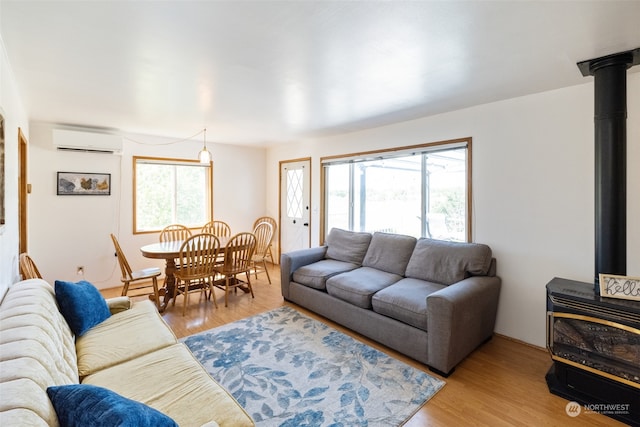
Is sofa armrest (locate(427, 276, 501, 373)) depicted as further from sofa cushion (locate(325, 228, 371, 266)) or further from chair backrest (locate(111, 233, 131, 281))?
chair backrest (locate(111, 233, 131, 281))

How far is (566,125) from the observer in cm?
258

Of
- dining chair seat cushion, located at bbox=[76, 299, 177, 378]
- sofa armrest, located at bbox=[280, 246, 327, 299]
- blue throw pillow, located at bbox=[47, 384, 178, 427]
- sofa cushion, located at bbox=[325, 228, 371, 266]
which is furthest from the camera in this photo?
sofa cushion, located at bbox=[325, 228, 371, 266]

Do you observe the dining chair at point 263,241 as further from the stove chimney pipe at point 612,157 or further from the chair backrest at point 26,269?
the stove chimney pipe at point 612,157

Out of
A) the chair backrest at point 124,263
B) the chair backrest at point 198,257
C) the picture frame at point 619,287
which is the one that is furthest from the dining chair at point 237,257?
the picture frame at point 619,287

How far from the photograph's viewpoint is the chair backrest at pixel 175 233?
15.6 feet

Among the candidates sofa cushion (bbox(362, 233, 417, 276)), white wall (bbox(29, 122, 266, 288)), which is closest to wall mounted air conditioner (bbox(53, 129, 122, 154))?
white wall (bbox(29, 122, 266, 288))

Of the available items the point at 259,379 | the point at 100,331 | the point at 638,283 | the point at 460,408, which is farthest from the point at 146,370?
the point at 638,283

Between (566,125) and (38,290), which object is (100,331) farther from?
(566,125)

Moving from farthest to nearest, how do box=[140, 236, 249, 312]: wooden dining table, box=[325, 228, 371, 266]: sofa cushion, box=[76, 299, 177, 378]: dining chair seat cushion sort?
1. box=[325, 228, 371, 266]: sofa cushion
2. box=[140, 236, 249, 312]: wooden dining table
3. box=[76, 299, 177, 378]: dining chair seat cushion

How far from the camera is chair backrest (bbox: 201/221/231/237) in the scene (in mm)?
5213

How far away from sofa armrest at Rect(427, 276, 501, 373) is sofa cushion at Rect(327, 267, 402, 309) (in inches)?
27.0

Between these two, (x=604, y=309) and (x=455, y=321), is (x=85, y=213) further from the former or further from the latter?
(x=604, y=309)

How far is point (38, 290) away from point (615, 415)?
12.1 ft

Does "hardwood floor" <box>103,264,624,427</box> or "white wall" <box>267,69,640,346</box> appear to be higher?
"white wall" <box>267,69,640,346</box>
